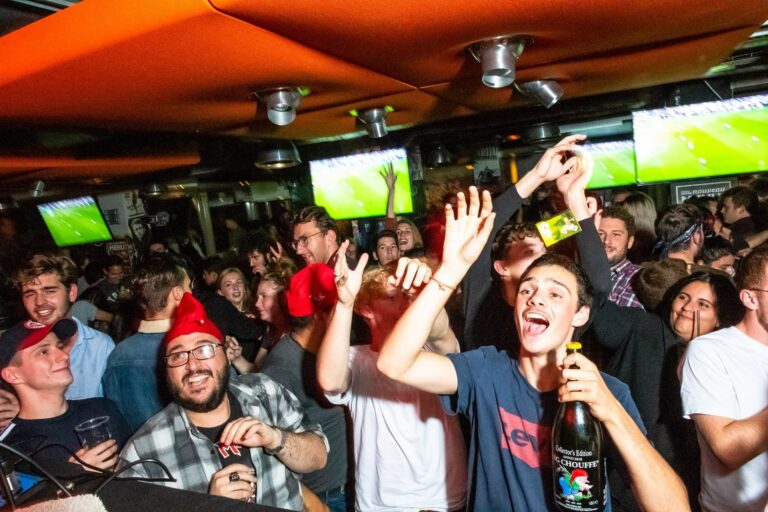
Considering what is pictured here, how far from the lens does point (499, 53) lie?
2.10m

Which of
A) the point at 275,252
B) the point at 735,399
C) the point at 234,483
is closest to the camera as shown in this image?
the point at 234,483

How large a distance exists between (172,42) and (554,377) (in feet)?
5.07

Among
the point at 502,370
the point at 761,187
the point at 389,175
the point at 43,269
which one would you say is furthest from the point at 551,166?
the point at 761,187

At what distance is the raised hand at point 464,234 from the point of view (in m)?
1.54

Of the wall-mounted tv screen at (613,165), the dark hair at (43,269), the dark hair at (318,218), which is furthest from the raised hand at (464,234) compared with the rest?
the wall-mounted tv screen at (613,165)

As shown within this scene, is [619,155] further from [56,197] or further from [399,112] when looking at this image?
[56,197]

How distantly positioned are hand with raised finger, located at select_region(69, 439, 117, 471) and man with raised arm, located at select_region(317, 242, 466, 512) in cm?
73

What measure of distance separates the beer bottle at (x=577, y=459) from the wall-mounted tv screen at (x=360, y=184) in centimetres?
449

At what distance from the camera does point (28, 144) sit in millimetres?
3486

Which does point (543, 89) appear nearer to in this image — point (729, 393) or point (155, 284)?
point (729, 393)

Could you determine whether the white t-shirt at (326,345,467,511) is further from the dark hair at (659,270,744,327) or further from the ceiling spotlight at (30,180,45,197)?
the ceiling spotlight at (30,180,45,197)

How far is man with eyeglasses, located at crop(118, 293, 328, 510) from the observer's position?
1.79 m

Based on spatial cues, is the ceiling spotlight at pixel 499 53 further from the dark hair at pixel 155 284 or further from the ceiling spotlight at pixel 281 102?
the dark hair at pixel 155 284

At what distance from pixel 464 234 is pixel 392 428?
0.87 m
